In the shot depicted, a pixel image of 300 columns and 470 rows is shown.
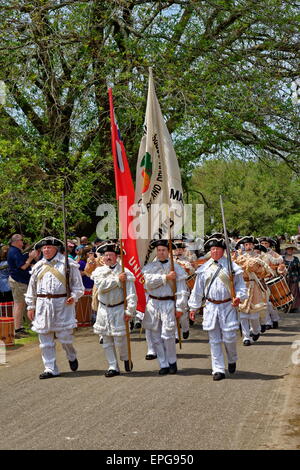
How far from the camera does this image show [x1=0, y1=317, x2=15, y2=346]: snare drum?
44.1 feet

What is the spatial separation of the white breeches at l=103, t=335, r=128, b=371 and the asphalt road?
0.81ft

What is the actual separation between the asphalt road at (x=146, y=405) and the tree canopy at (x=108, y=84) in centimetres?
670

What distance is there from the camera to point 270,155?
22.6 m

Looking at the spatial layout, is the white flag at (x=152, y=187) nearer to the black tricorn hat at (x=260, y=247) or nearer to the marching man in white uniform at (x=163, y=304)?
the marching man in white uniform at (x=163, y=304)

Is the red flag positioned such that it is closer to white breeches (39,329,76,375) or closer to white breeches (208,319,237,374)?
white breeches (39,329,76,375)

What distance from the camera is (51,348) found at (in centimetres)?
1068

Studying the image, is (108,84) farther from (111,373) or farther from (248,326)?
(111,373)

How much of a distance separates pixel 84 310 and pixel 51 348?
6102 mm

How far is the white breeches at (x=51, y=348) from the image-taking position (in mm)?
10586

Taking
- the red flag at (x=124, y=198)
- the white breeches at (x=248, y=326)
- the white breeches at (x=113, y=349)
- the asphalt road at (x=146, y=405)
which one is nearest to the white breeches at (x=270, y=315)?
the white breeches at (x=248, y=326)

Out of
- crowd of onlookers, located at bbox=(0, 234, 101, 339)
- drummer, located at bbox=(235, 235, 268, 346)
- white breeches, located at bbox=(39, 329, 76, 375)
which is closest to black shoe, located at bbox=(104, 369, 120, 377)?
white breeches, located at bbox=(39, 329, 76, 375)

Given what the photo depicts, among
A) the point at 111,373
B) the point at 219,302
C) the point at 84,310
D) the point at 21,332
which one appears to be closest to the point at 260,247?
the point at 84,310

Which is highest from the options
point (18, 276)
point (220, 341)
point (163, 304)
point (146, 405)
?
point (18, 276)

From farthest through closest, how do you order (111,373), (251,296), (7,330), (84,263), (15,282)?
(84,263)
(15,282)
(251,296)
(7,330)
(111,373)
